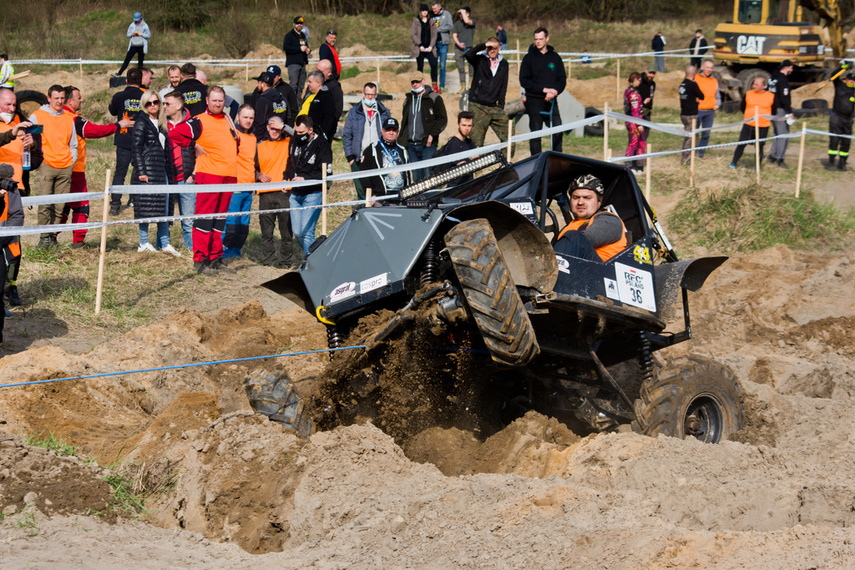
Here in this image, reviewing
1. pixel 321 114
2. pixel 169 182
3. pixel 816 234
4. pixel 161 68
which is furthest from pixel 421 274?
pixel 161 68

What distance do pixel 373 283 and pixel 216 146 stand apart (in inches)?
227

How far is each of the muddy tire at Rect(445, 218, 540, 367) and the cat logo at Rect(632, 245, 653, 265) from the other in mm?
1660

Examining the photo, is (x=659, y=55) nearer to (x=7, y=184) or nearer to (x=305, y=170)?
(x=305, y=170)

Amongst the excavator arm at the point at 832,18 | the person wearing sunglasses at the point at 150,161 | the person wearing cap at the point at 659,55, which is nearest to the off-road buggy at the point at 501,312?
the person wearing sunglasses at the point at 150,161

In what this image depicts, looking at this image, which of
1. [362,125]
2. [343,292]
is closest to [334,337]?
[343,292]

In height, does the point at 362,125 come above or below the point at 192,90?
below

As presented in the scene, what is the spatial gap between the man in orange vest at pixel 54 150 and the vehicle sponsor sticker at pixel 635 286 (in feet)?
23.9

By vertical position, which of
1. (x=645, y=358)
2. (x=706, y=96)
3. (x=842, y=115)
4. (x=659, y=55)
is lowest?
(x=645, y=358)

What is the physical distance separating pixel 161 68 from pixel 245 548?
2227 cm

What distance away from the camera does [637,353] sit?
6.40 meters

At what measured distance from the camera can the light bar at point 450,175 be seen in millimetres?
6375

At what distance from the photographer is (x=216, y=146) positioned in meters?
10.4

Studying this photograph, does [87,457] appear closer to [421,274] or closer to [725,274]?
[421,274]

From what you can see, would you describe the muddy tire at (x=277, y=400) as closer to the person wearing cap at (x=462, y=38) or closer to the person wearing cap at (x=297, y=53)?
the person wearing cap at (x=297, y=53)
